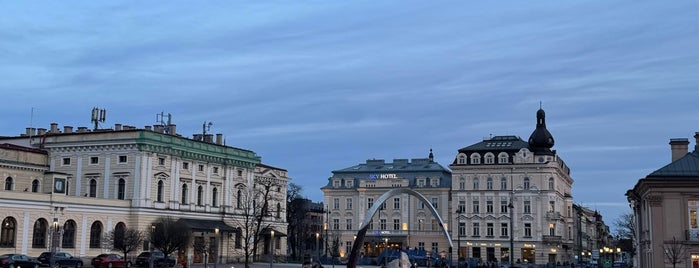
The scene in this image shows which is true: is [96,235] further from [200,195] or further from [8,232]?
[200,195]

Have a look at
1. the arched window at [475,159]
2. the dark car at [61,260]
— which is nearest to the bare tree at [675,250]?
the dark car at [61,260]

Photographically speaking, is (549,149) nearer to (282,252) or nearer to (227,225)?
(282,252)

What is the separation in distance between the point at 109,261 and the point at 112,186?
1441 cm

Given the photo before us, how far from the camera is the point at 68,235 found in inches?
2968

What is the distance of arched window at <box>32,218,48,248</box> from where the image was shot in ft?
236

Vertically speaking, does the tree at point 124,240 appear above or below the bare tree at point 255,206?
below

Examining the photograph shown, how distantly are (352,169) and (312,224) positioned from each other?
64362mm

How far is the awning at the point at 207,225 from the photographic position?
8604 centimetres

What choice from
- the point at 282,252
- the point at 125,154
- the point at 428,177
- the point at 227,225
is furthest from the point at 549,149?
the point at 125,154

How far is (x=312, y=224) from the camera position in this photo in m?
196

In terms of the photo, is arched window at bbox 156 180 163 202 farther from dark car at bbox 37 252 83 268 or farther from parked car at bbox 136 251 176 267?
dark car at bbox 37 252 83 268

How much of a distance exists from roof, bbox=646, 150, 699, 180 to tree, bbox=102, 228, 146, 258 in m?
43.3

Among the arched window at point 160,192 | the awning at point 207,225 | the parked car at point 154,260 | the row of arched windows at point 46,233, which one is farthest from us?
the awning at point 207,225

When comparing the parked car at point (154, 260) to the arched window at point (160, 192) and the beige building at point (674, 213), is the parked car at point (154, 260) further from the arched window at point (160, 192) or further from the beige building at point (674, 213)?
the beige building at point (674, 213)
